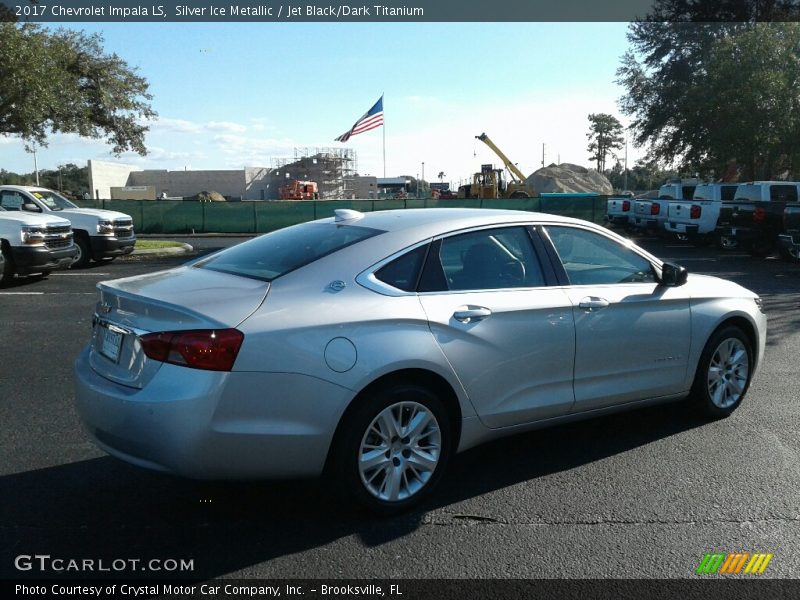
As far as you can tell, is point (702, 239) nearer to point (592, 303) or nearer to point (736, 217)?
point (736, 217)

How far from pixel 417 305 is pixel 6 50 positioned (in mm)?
16931

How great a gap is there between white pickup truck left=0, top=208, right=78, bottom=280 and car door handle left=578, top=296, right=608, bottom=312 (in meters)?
11.3

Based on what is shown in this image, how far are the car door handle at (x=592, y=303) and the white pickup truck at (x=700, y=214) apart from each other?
18.5 metres

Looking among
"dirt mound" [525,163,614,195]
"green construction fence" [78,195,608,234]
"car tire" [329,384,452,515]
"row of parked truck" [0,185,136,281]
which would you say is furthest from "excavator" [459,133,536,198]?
"car tire" [329,384,452,515]

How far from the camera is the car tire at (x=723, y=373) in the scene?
18.0ft

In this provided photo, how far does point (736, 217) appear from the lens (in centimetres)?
2034

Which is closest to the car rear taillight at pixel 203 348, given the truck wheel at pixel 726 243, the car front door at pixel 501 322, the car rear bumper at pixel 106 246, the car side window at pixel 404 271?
the car side window at pixel 404 271

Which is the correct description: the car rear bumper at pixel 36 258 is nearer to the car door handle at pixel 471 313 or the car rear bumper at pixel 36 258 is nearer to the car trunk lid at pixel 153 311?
the car trunk lid at pixel 153 311

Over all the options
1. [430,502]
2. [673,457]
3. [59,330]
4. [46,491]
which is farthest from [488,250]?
[59,330]

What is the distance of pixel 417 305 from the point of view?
410 cm

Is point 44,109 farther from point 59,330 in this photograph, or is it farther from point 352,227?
point 352,227

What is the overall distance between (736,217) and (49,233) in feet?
55.4

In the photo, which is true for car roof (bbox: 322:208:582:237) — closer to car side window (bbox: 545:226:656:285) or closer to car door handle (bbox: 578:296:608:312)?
car side window (bbox: 545:226:656:285)

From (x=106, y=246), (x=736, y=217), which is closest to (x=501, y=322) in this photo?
(x=106, y=246)
